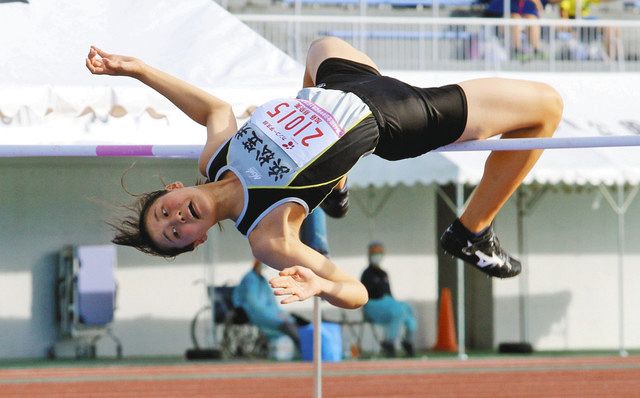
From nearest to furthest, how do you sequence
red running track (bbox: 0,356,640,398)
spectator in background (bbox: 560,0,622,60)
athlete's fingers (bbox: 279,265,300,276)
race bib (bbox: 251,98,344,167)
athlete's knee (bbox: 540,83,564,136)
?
athlete's fingers (bbox: 279,265,300,276), race bib (bbox: 251,98,344,167), athlete's knee (bbox: 540,83,564,136), red running track (bbox: 0,356,640,398), spectator in background (bbox: 560,0,622,60)

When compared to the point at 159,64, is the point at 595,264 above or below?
below

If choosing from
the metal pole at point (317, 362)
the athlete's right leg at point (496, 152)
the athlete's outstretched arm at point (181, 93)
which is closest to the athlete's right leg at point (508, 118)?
the athlete's right leg at point (496, 152)

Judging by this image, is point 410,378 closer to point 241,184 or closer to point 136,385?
point 136,385

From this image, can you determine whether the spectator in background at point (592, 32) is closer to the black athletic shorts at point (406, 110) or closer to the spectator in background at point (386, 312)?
the spectator in background at point (386, 312)

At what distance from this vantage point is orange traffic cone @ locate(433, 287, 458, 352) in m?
14.0

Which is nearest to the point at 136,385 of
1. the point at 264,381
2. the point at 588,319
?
the point at 264,381

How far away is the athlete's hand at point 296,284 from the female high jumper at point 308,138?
0.12 m

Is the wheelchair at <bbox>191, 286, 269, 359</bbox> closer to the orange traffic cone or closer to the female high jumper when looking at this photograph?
the orange traffic cone

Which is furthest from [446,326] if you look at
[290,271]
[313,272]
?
[290,271]

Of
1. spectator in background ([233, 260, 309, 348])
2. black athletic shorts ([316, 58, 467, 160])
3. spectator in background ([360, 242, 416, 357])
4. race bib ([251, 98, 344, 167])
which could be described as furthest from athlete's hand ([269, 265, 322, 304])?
spectator in background ([360, 242, 416, 357])

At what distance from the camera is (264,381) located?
364 inches

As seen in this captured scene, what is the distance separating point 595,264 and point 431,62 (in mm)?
2839

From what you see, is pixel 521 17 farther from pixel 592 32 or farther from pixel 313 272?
pixel 313 272

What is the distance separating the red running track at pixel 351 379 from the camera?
8.24 m
